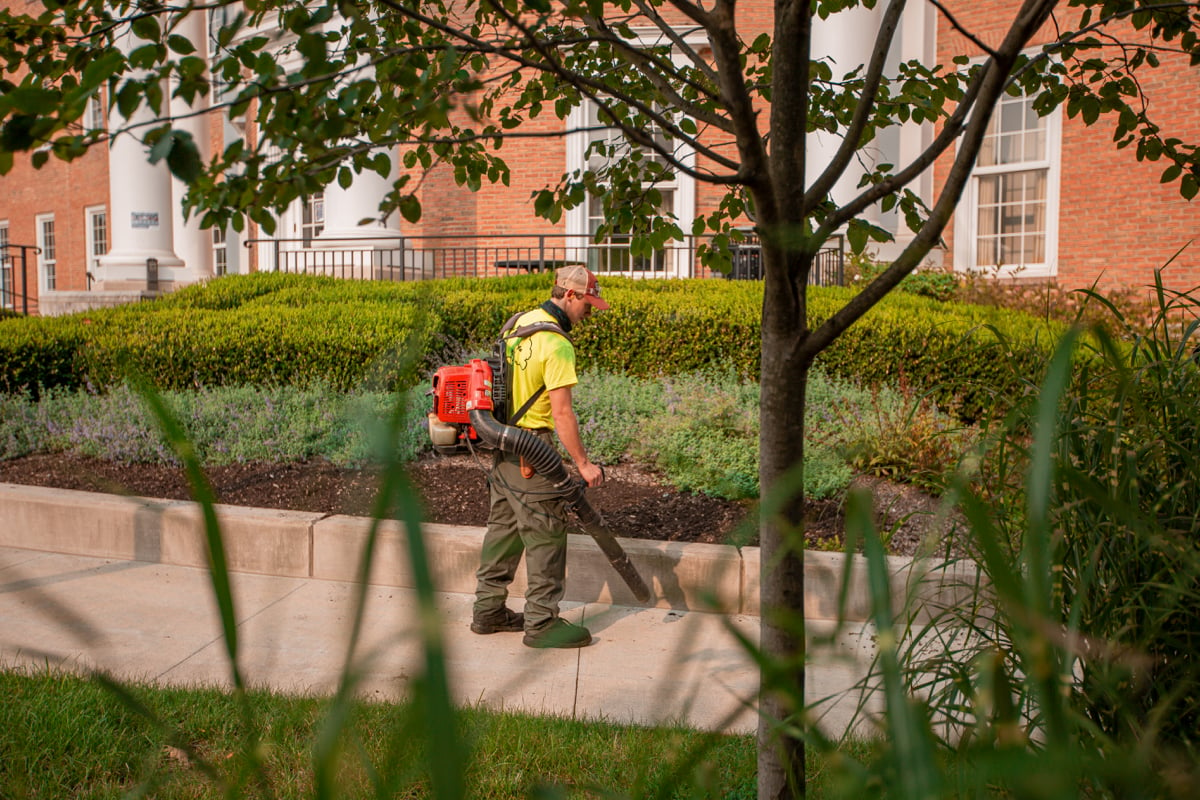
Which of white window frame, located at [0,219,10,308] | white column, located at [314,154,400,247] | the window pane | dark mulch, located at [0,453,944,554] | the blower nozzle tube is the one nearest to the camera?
the blower nozzle tube

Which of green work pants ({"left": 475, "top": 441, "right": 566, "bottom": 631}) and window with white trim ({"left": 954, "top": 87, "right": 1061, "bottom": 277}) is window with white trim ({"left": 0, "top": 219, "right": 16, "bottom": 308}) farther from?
green work pants ({"left": 475, "top": 441, "right": 566, "bottom": 631})

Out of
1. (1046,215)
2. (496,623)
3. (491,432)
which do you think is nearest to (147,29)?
(491,432)

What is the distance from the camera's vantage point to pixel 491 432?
15.2ft

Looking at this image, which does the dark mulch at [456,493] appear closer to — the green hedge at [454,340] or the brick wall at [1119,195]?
the green hedge at [454,340]

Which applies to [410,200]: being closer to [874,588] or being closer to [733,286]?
[874,588]

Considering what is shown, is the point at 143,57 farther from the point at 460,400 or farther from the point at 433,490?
the point at 433,490

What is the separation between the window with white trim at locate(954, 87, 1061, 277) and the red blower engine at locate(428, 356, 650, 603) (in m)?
12.0

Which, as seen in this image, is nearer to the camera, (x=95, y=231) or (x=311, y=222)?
(x=311, y=222)

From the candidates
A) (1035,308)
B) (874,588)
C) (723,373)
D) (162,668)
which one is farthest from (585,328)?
(874,588)

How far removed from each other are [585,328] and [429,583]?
29.5 ft

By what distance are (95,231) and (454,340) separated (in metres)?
22.4

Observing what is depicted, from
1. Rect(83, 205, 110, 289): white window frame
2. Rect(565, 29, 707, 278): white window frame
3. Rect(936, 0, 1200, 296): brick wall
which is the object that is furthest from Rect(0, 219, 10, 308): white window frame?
Rect(936, 0, 1200, 296): brick wall

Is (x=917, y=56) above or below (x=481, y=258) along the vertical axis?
above

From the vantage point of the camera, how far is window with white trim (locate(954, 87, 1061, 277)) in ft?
49.2
